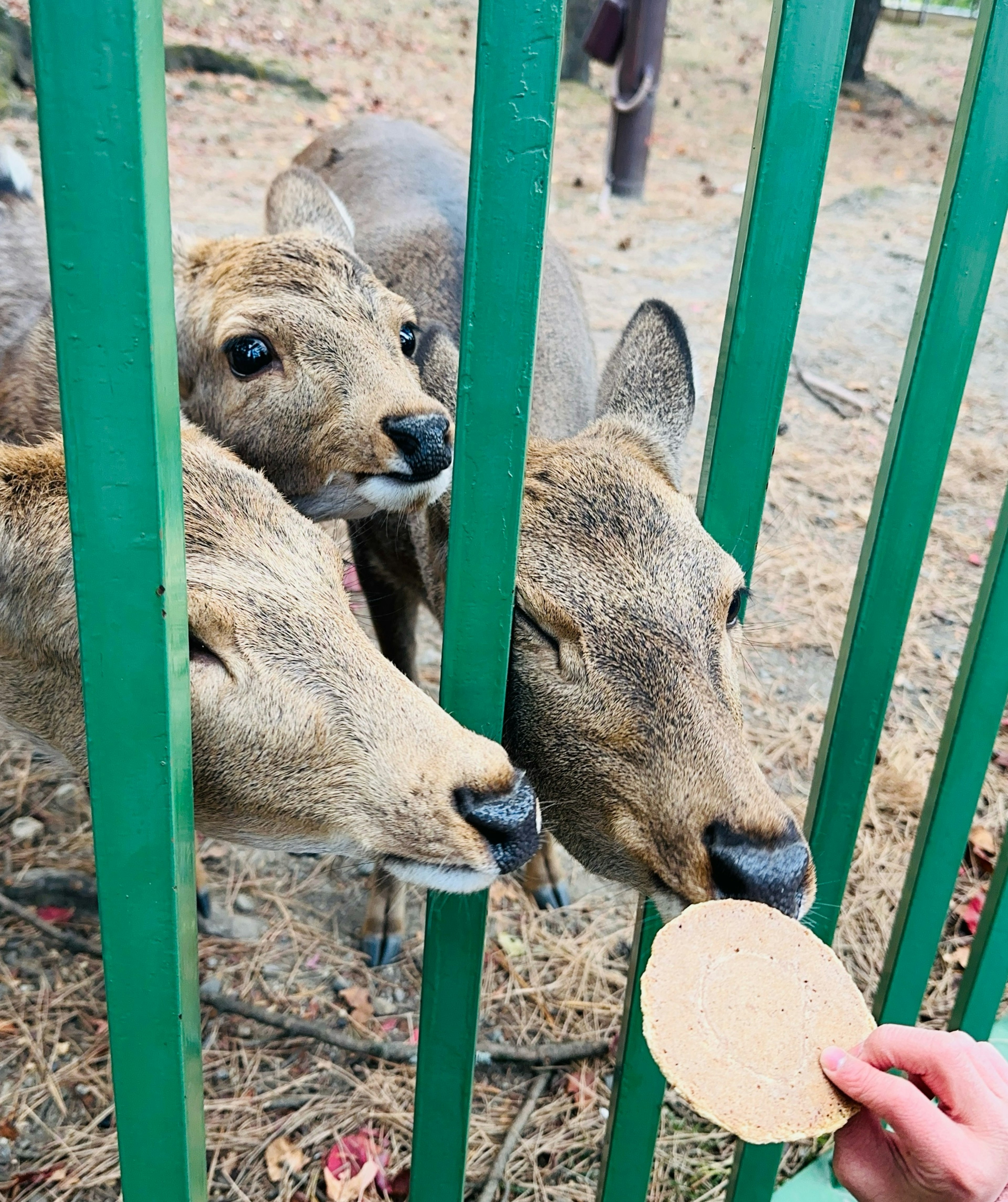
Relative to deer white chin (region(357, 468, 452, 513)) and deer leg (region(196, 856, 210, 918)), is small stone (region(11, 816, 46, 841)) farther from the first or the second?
deer white chin (region(357, 468, 452, 513))

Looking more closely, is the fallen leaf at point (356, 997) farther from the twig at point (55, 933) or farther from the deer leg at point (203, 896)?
the twig at point (55, 933)

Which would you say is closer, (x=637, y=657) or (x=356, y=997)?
(x=637, y=657)

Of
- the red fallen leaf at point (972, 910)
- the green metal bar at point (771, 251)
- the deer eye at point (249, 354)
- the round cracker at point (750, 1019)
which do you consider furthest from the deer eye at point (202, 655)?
the red fallen leaf at point (972, 910)

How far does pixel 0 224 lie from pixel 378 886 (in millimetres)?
3173

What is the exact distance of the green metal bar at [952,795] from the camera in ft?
9.11

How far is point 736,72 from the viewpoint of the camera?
20.5 meters

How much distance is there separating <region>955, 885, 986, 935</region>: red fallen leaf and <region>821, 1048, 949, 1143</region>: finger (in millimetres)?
Result: 2814

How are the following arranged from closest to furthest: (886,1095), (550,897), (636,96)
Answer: (886,1095) → (550,897) → (636,96)

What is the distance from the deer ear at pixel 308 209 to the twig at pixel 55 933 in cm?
261

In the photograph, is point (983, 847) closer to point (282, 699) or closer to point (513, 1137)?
point (513, 1137)

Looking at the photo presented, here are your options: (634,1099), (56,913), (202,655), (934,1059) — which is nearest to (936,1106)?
(934,1059)

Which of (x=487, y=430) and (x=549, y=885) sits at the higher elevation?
(x=487, y=430)

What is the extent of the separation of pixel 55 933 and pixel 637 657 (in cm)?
279

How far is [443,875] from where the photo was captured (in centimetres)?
190
